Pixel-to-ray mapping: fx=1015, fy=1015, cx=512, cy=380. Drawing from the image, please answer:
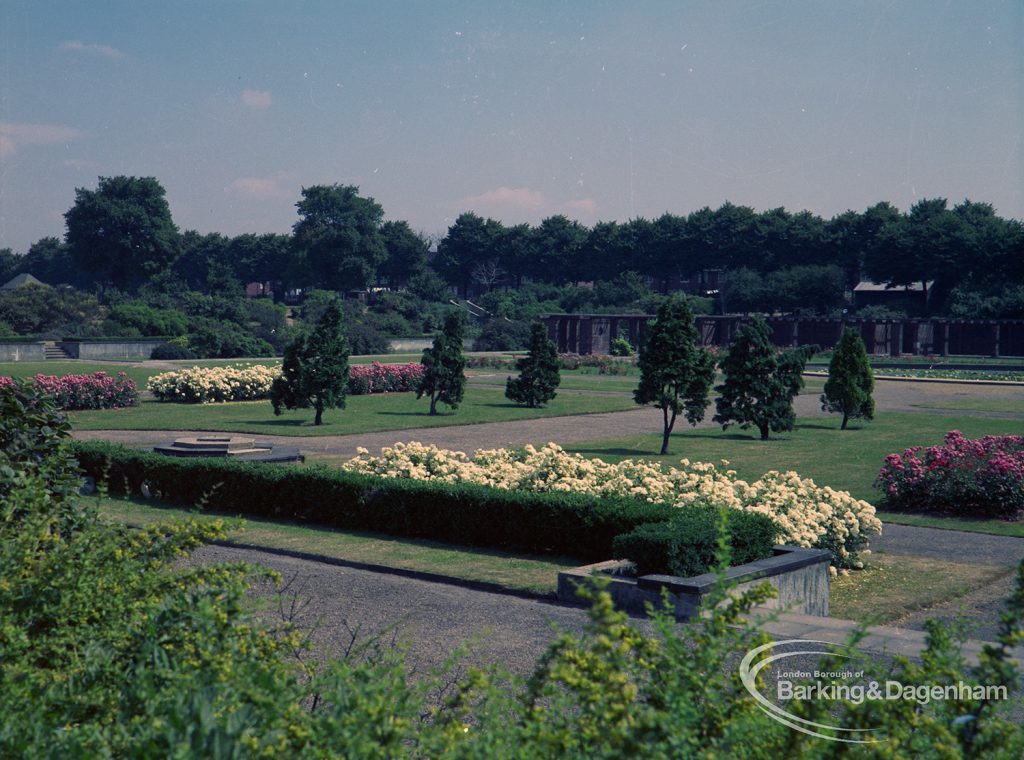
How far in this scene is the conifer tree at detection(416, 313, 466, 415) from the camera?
2869cm

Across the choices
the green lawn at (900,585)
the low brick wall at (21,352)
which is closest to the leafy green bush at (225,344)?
the low brick wall at (21,352)

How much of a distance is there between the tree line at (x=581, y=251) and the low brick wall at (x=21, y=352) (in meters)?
26.9

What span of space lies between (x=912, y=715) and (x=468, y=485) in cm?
882

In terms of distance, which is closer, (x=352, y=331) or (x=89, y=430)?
(x=89, y=430)

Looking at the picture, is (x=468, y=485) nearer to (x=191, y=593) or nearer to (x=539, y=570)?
(x=539, y=570)

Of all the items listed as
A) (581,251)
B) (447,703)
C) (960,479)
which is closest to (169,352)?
(960,479)

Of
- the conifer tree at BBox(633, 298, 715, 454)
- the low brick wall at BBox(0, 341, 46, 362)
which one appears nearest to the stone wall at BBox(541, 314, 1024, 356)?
the low brick wall at BBox(0, 341, 46, 362)

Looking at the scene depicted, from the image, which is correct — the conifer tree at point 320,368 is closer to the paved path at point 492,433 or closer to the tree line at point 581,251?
the paved path at point 492,433

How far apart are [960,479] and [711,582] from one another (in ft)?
25.4

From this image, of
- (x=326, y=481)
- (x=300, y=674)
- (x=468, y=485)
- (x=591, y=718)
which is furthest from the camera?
(x=326, y=481)

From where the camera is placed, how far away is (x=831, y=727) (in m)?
3.20

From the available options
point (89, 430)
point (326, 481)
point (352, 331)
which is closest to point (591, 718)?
point (326, 481)

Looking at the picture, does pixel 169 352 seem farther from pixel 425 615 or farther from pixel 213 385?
pixel 425 615

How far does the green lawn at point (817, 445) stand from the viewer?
18438mm
